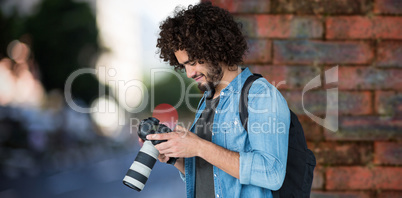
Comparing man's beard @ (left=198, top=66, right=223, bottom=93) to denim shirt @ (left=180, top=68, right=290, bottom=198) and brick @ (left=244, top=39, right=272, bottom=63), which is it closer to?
denim shirt @ (left=180, top=68, right=290, bottom=198)

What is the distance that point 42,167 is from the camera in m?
Answer: 8.36

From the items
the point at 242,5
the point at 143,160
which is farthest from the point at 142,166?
the point at 242,5

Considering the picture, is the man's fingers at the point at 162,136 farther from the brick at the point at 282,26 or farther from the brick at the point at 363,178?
the brick at the point at 363,178

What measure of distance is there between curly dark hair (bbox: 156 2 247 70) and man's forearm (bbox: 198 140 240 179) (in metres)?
0.33

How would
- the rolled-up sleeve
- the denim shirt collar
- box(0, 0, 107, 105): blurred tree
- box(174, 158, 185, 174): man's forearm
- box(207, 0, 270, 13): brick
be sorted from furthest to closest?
1. box(0, 0, 107, 105): blurred tree
2. box(207, 0, 270, 13): brick
3. box(174, 158, 185, 174): man's forearm
4. the denim shirt collar
5. the rolled-up sleeve

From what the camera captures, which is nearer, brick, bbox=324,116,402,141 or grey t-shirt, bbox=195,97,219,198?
grey t-shirt, bbox=195,97,219,198

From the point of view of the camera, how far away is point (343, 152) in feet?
5.81

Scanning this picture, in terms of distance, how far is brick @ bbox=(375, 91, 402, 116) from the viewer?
69.7 inches

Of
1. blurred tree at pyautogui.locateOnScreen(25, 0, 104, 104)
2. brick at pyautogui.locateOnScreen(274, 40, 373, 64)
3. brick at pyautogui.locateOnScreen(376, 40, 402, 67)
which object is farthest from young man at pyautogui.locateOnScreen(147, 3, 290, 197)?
blurred tree at pyautogui.locateOnScreen(25, 0, 104, 104)

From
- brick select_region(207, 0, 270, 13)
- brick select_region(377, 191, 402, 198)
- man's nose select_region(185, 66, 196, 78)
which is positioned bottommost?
brick select_region(377, 191, 402, 198)

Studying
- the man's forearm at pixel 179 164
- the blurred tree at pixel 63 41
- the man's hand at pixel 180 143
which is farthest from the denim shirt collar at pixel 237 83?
the blurred tree at pixel 63 41

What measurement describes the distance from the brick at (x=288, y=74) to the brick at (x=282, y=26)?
153mm

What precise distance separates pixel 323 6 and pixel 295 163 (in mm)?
970

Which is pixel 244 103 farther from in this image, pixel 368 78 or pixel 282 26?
pixel 368 78
